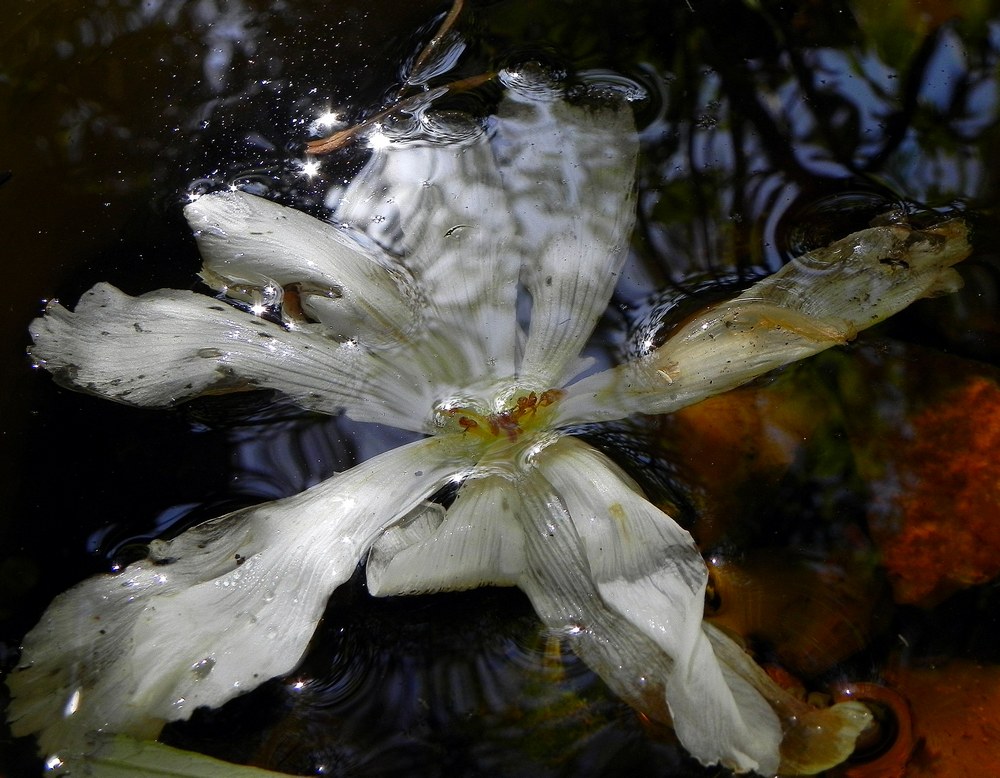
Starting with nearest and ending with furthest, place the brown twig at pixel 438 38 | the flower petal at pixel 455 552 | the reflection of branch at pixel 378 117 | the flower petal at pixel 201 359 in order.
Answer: the flower petal at pixel 455 552
the flower petal at pixel 201 359
the reflection of branch at pixel 378 117
the brown twig at pixel 438 38

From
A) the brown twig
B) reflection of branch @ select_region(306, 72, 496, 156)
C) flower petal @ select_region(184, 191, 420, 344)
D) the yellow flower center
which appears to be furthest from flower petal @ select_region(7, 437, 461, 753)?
the brown twig

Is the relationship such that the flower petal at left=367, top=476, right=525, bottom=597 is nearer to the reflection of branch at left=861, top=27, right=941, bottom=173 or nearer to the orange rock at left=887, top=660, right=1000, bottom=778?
the orange rock at left=887, top=660, right=1000, bottom=778

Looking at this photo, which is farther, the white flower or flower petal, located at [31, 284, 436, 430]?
flower petal, located at [31, 284, 436, 430]

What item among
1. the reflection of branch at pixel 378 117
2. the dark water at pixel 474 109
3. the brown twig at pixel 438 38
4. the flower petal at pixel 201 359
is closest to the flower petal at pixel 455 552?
the dark water at pixel 474 109

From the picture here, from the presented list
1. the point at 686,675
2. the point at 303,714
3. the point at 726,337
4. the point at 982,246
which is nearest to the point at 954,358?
the point at 982,246

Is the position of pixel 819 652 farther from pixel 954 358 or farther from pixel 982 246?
pixel 982 246

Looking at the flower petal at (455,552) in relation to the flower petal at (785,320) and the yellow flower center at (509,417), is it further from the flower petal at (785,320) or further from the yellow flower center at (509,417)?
the flower petal at (785,320)
